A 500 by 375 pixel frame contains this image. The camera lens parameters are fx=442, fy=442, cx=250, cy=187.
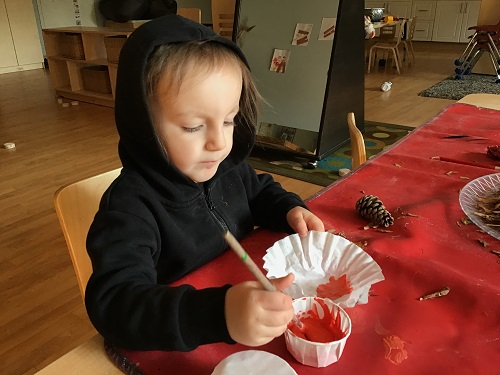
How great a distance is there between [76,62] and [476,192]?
4.63 metres

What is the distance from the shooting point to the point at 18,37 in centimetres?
670

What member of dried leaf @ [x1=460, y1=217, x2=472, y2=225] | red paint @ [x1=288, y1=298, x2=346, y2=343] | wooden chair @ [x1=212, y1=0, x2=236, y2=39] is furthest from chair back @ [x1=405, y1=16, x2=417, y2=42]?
red paint @ [x1=288, y1=298, x2=346, y2=343]

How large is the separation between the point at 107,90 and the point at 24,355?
3.70 meters

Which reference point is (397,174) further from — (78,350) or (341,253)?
(78,350)

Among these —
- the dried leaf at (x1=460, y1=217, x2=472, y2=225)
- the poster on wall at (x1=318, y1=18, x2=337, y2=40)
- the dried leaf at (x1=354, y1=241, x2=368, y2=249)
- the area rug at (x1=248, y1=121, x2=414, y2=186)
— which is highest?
the poster on wall at (x1=318, y1=18, x2=337, y2=40)

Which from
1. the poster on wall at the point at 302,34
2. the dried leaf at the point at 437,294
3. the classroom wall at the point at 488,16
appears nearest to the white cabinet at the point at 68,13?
the poster on wall at the point at 302,34

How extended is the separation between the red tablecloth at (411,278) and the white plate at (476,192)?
15 mm

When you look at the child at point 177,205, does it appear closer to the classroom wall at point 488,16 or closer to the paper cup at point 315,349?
the paper cup at point 315,349

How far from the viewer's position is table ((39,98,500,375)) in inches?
20.1

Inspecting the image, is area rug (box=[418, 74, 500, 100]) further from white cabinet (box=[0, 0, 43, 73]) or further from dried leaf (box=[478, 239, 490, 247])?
white cabinet (box=[0, 0, 43, 73])

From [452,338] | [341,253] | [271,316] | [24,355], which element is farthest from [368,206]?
[24,355]

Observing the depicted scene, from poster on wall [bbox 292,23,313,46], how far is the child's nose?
2.17 meters

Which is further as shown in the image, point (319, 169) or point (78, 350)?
point (319, 169)

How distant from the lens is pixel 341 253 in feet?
2.27
